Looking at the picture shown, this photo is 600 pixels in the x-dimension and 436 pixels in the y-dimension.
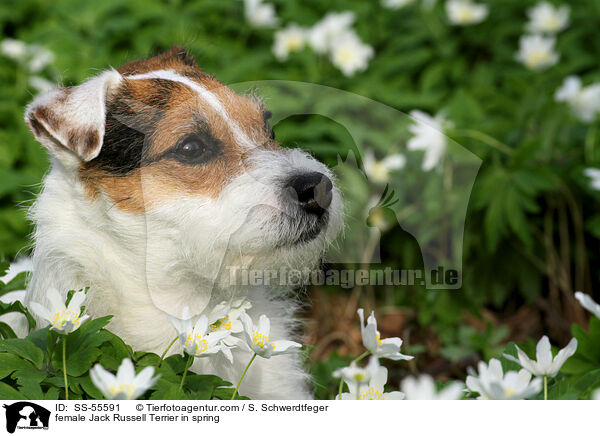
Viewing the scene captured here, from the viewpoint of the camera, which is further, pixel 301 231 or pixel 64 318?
pixel 301 231

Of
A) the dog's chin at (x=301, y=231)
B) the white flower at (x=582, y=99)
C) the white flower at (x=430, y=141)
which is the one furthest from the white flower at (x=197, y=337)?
the white flower at (x=582, y=99)

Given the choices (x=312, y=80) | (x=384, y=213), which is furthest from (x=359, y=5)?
Result: (x=384, y=213)

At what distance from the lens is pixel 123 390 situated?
221cm

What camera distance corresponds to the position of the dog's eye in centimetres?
266

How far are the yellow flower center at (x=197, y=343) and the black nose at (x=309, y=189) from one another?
1.86 ft

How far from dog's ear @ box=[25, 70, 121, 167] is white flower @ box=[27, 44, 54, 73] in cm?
398

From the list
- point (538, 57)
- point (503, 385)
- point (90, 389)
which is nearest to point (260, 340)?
point (90, 389)

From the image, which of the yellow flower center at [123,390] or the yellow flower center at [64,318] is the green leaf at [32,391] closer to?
the yellow flower center at [64,318]

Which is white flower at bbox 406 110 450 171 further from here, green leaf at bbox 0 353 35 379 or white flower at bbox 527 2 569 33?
white flower at bbox 527 2 569 33

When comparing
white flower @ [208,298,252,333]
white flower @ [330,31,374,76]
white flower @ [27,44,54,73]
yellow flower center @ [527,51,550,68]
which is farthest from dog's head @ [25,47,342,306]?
yellow flower center @ [527,51,550,68]

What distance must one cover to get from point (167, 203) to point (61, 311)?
52 centimetres

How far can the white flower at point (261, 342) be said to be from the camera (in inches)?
96.6

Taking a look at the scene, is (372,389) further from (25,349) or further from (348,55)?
(348,55)

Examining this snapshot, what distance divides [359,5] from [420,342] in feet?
11.5
